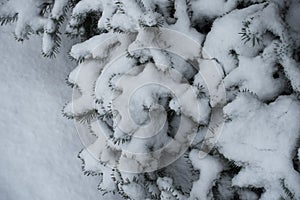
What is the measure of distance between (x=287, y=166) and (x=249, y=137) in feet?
0.49

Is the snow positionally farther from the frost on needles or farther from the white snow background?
the white snow background

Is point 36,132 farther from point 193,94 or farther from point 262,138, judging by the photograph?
point 262,138

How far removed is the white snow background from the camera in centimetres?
178

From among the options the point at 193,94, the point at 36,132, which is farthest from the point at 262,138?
the point at 36,132

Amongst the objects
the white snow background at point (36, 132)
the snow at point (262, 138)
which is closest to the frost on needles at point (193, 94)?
the snow at point (262, 138)

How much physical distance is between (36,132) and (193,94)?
0.84 metres

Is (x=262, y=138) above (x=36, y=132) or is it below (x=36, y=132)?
above

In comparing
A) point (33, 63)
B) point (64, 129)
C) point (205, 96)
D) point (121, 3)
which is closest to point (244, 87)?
point (205, 96)

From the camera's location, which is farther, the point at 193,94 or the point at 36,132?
the point at 36,132

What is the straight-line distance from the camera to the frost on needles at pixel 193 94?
1314mm

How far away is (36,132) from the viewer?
1868 mm

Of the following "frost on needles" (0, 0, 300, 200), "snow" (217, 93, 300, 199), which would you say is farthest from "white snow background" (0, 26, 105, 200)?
"snow" (217, 93, 300, 199)

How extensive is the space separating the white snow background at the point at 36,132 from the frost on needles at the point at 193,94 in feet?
0.74

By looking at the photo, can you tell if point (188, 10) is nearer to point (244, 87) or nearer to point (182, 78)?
point (182, 78)
